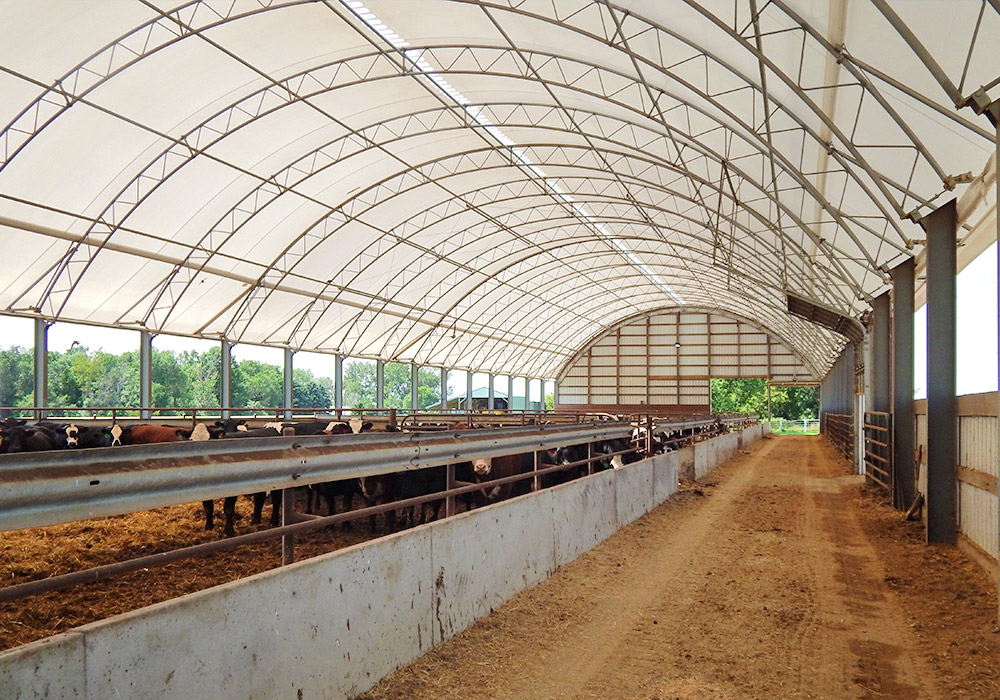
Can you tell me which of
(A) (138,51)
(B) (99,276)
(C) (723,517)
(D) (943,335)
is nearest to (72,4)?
(A) (138,51)

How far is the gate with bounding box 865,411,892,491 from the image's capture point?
15953 mm

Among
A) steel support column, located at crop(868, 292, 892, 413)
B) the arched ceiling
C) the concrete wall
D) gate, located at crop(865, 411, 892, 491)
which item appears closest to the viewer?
the concrete wall

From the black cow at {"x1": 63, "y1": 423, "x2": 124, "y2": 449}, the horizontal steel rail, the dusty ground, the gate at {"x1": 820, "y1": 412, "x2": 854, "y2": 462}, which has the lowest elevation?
the gate at {"x1": 820, "y1": 412, "x2": 854, "y2": 462}

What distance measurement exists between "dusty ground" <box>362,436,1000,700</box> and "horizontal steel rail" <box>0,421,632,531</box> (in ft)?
4.62

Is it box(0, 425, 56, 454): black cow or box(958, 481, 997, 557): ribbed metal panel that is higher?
box(0, 425, 56, 454): black cow

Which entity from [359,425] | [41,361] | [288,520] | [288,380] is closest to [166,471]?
[288,520]

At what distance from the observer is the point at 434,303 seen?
40.5m

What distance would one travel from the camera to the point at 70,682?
9.94ft

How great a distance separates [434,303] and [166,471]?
36874 mm

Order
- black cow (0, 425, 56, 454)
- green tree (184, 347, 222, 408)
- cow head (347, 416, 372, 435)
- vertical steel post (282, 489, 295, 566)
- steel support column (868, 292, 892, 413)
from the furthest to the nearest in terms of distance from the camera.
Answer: green tree (184, 347, 222, 408), steel support column (868, 292, 892, 413), cow head (347, 416, 372, 435), black cow (0, 425, 56, 454), vertical steel post (282, 489, 295, 566)

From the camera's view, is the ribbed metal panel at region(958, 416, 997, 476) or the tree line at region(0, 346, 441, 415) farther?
the tree line at region(0, 346, 441, 415)

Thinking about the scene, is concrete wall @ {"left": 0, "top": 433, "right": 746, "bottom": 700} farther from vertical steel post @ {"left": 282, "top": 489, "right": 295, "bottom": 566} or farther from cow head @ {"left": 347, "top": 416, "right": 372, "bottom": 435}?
cow head @ {"left": 347, "top": 416, "right": 372, "bottom": 435}

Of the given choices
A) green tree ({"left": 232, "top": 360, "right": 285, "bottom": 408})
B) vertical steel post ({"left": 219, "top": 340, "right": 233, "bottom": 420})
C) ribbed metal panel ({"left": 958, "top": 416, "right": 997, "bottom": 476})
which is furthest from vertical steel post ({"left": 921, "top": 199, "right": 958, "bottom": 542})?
green tree ({"left": 232, "top": 360, "right": 285, "bottom": 408})

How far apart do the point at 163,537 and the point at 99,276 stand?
61.7ft
